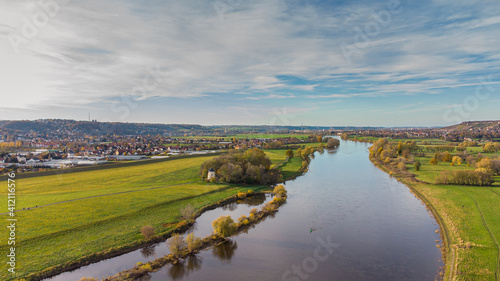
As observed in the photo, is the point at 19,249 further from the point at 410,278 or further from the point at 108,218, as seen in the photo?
the point at 410,278

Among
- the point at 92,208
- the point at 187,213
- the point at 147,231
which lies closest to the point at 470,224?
the point at 187,213

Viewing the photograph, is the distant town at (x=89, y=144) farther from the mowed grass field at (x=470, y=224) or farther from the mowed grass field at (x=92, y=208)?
the mowed grass field at (x=470, y=224)

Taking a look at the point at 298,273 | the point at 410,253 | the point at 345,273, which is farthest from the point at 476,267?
the point at 298,273

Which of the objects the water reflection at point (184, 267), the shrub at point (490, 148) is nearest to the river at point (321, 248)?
the water reflection at point (184, 267)

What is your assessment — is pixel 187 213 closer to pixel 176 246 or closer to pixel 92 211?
pixel 176 246

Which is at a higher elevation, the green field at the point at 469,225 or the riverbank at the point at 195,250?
the green field at the point at 469,225

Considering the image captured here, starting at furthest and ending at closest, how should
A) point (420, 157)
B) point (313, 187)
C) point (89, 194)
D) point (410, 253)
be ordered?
point (420, 157)
point (313, 187)
point (89, 194)
point (410, 253)
